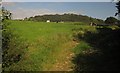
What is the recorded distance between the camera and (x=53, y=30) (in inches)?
1601

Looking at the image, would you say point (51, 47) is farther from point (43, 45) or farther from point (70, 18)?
point (70, 18)

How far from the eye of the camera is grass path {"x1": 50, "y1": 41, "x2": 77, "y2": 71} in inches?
1056

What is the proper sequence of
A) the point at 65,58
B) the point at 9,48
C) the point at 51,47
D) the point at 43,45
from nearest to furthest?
the point at 9,48 < the point at 65,58 < the point at 51,47 < the point at 43,45

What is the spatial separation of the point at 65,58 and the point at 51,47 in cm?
341

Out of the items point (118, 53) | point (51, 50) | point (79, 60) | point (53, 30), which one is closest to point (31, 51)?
point (51, 50)

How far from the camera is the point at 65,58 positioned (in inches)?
1166

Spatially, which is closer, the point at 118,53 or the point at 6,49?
the point at 6,49

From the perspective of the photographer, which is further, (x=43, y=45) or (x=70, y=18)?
(x=70, y=18)

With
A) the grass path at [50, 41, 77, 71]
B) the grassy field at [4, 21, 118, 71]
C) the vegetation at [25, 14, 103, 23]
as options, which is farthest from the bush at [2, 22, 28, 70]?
the vegetation at [25, 14, 103, 23]

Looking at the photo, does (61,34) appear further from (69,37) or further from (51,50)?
(51,50)

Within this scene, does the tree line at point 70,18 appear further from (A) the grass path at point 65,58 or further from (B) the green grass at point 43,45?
(A) the grass path at point 65,58

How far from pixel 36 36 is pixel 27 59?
9.21m

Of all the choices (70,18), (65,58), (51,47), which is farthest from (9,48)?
(70,18)

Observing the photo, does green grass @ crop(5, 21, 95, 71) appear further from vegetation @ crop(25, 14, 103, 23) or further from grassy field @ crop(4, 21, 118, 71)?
vegetation @ crop(25, 14, 103, 23)
